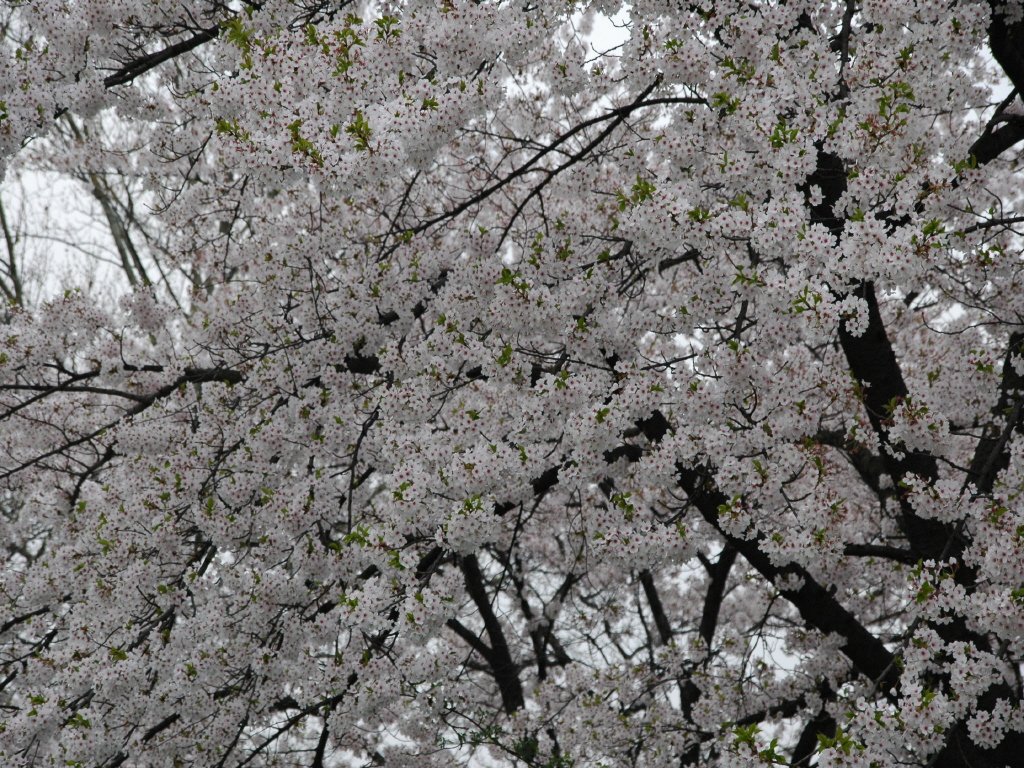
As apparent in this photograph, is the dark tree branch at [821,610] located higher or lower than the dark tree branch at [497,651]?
lower

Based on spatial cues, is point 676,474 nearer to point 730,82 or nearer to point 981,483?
point 981,483

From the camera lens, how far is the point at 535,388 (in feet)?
15.3

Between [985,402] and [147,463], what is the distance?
6235 millimetres

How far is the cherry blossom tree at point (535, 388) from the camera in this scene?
13.8 ft

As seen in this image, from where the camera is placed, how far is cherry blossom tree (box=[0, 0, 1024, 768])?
4219mm

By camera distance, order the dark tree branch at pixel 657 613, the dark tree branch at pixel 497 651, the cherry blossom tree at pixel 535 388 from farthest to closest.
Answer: the dark tree branch at pixel 657 613 < the dark tree branch at pixel 497 651 < the cherry blossom tree at pixel 535 388

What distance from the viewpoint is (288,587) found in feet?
17.9

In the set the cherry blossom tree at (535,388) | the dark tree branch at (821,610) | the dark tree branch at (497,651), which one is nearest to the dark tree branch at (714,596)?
the cherry blossom tree at (535,388)

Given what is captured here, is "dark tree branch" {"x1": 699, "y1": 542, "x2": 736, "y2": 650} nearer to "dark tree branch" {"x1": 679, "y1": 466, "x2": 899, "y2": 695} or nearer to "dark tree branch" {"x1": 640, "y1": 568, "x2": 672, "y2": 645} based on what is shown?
"dark tree branch" {"x1": 640, "y1": 568, "x2": 672, "y2": 645}

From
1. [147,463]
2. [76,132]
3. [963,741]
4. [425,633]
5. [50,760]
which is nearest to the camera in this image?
[425,633]

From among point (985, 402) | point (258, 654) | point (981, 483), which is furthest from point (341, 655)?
point (985, 402)

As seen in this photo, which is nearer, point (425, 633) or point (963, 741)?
point (425, 633)

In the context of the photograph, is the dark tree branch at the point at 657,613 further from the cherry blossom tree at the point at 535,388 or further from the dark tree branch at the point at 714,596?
the cherry blossom tree at the point at 535,388

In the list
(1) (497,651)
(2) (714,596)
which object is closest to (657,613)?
(2) (714,596)
